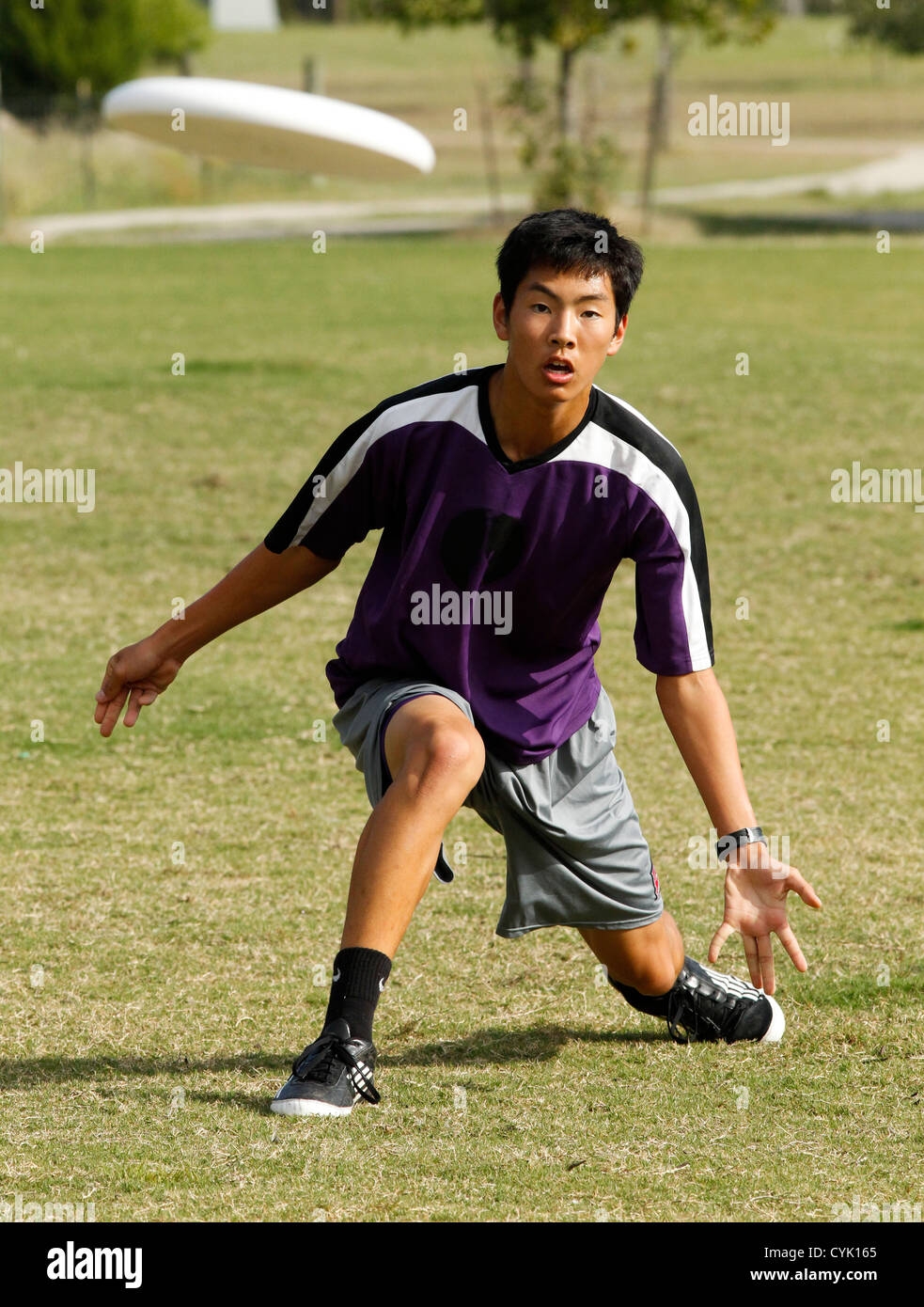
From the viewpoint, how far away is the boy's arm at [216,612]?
12.1ft

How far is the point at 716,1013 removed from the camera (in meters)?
3.91

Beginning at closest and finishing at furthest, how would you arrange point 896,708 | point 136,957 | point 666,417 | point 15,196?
1. point 136,957
2. point 896,708
3. point 666,417
4. point 15,196

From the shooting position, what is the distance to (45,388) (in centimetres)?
1292

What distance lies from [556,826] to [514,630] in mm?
397

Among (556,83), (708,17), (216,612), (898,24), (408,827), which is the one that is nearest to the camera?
(408,827)

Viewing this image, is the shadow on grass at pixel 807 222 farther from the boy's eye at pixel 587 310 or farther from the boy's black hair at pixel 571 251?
the boy's eye at pixel 587 310

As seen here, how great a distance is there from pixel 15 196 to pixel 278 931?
28564 mm

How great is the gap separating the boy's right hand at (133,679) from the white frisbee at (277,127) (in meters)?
2.26

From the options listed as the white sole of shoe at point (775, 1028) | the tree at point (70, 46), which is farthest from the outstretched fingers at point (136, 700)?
the tree at point (70, 46)

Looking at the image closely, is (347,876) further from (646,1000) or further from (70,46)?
(70,46)

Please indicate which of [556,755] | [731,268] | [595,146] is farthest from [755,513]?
[595,146]

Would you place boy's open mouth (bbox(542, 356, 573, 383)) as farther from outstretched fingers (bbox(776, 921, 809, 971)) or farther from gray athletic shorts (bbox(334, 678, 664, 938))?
outstretched fingers (bbox(776, 921, 809, 971))

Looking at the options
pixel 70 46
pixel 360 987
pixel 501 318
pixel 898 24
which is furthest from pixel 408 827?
pixel 898 24
